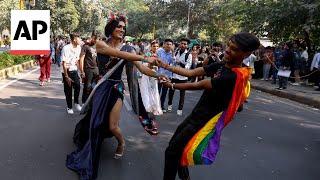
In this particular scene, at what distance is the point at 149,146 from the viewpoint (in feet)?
21.8

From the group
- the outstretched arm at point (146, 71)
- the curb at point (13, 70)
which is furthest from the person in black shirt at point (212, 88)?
the curb at point (13, 70)

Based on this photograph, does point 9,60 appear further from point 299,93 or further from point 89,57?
point 299,93

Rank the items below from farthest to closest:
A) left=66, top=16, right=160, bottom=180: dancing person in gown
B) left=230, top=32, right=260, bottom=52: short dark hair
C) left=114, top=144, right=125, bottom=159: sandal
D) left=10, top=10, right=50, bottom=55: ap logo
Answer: left=10, top=10, right=50, bottom=55: ap logo, left=114, top=144, right=125, bottom=159: sandal, left=66, top=16, right=160, bottom=180: dancing person in gown, left=230, top=32, right=260, bottom=52: short dark hair

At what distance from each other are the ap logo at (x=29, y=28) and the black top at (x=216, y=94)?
8752mm

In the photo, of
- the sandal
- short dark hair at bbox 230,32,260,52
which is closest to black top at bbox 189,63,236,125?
short dark hair at bbox 230,32,260,52

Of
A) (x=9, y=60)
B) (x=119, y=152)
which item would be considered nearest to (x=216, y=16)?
(x=9, y=60)

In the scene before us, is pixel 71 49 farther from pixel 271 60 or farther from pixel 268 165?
pixel 271 60

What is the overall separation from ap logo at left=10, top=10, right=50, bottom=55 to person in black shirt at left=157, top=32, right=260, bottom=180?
28.6 ft

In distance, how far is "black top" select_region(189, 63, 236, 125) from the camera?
3869 millimetres

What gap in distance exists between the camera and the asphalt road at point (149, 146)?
531 centimetres

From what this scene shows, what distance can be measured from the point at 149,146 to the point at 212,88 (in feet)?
9.57

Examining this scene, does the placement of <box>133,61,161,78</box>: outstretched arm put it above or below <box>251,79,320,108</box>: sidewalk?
above

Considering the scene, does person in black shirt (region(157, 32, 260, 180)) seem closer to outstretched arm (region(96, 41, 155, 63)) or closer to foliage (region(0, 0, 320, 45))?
outstretched arm (region(96, 41, 155, 63))

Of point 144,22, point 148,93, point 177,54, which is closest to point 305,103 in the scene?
point 177,54
